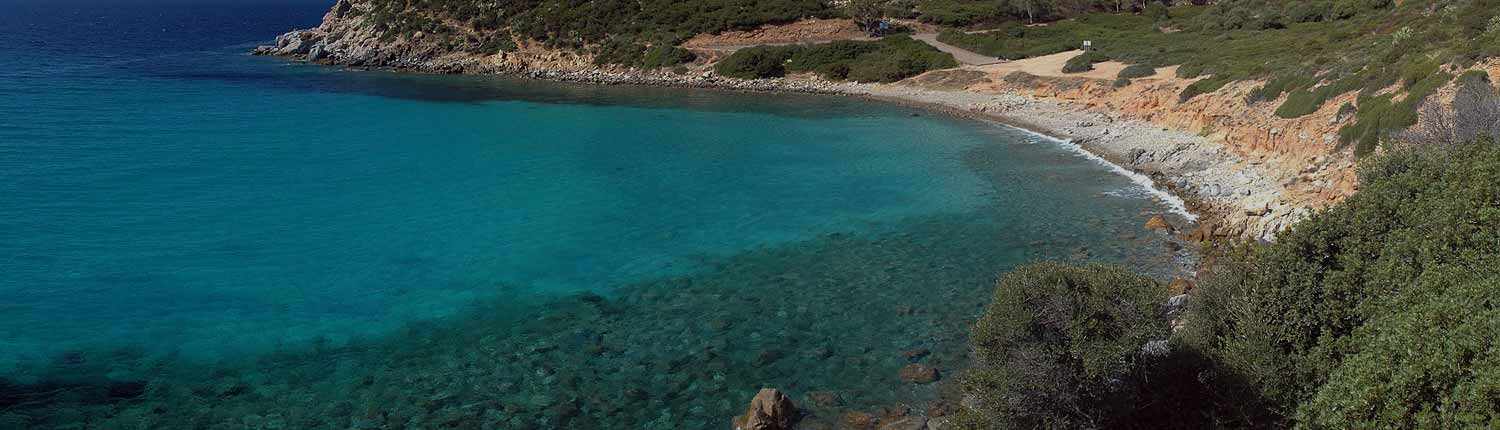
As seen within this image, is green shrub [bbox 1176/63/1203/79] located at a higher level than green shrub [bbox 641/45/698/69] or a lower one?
lower

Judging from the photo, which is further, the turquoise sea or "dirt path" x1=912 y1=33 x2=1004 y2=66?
"dirt path" x1=912 y1=33 x2=1004 y2=66

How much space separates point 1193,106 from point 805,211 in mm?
18368

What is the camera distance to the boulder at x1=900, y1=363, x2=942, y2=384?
1533cm

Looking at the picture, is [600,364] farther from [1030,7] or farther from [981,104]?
[1030,7]

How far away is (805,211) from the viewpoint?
2831cm

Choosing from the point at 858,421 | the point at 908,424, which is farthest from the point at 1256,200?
the point at 858,421

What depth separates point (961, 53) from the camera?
212 feet

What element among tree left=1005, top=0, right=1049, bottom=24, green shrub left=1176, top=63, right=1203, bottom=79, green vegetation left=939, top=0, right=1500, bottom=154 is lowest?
green shrub left=1176, top=63, right=1203, bottom=79

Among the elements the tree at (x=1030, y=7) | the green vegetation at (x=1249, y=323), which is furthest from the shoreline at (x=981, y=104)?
the tree at (x=1030, y=7)

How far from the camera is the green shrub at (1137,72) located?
44.6 metres

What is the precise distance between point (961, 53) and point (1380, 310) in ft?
184

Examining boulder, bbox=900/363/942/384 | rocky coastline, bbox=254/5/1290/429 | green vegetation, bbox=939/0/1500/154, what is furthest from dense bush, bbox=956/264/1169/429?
green vegetation, bbox=939/0/1500/154

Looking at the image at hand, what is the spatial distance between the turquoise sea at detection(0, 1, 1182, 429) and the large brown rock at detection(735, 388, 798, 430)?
48cm

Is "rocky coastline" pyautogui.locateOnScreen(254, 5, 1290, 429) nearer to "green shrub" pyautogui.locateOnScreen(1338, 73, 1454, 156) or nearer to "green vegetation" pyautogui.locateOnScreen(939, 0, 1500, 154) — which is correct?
"green shrub" pyautogui.locateOnScreen(1338, 73, 1454, 156)
